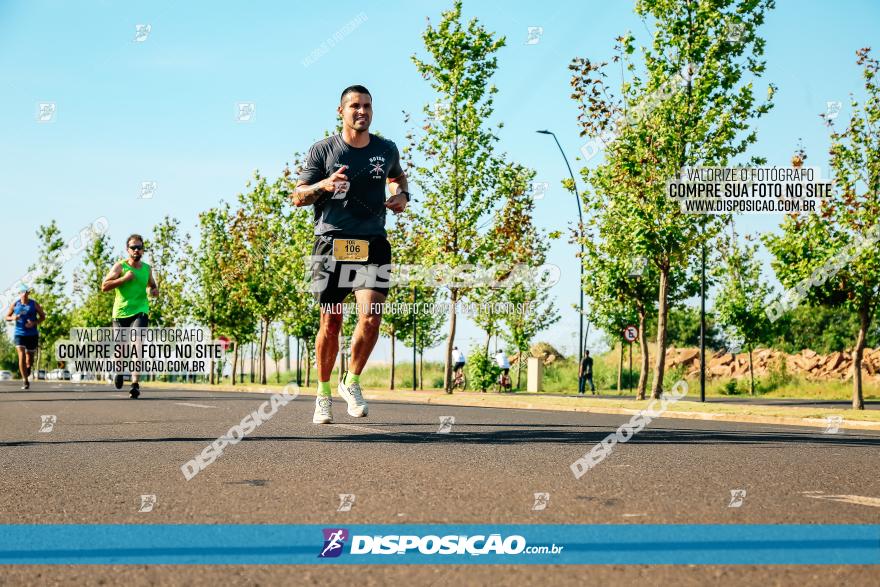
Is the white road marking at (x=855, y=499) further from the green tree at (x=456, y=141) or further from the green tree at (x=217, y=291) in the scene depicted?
the green tree at (x=217, y=291)

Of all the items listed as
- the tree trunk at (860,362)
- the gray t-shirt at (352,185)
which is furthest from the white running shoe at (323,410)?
the tree trunk at (860,362)

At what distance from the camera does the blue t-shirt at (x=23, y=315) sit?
59.2ft

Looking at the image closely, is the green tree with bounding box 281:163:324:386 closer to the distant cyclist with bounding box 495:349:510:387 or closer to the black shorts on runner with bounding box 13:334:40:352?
the distant cyclist with bounding box 495:349:510:387

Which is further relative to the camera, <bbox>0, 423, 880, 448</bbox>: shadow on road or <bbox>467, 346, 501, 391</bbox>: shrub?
<bbox>467, 346, 501, 391</bbox>: shrub

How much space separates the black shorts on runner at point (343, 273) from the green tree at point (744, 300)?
29905 mm

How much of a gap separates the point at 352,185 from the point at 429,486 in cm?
367

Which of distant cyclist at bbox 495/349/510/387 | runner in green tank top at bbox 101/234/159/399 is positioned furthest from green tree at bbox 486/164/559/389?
runner in green tank top at bbox 101/234/159/399

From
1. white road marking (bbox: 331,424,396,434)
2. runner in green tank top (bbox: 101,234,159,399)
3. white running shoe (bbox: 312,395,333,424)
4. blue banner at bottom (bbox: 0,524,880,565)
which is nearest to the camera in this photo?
blue banner at bottom (bbox: 0,524,880,565)

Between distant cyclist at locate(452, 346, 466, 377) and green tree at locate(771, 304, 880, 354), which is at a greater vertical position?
green tree at locate(771, 304, 880, 354)

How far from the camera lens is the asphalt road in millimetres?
2801

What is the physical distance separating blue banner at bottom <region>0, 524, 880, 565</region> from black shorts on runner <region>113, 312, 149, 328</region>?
10.2 meters

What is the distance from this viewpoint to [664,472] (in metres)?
5.06

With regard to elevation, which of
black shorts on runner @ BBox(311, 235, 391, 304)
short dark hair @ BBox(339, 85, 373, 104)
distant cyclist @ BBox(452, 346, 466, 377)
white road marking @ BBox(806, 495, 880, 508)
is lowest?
white road marking @ BBox(806, 495, 880, 508)

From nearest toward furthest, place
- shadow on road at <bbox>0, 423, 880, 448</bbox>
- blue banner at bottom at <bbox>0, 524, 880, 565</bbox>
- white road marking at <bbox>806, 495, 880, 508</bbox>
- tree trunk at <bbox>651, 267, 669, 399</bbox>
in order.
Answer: blue banner at bottom at <bbox>0, 524, 880, 565</bbox>, white road marking at <bbox>806, 495, 880, 508</bbox>, shadow on road at <bbox>0, 423, 880, 448</bbox>, tree trunk at <bbox>651, 267, 669, 399</bbox>
